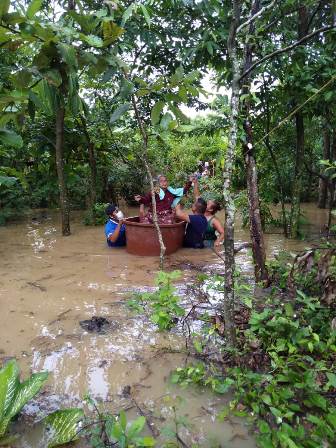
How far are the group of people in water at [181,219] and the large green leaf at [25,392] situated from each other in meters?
3.97

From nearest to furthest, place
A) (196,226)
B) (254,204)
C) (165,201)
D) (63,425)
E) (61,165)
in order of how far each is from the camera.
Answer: (63,425) → (254,204) → (196,226) → (165,201) → (61,165)

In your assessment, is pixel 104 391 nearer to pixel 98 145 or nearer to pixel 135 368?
pixel 135 368

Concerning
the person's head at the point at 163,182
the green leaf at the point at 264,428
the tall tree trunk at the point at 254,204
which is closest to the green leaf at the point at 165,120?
the green leaf at the point at 264,428

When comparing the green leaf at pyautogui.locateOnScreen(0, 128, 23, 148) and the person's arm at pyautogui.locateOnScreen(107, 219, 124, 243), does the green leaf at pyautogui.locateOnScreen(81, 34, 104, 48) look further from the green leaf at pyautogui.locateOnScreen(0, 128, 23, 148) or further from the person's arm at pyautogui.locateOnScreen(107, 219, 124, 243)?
the person's arm at pyautogui.locateOnScreen(107, 219, 124, 243)

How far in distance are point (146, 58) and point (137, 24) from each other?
0.80 metres

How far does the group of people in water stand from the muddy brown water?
22cm

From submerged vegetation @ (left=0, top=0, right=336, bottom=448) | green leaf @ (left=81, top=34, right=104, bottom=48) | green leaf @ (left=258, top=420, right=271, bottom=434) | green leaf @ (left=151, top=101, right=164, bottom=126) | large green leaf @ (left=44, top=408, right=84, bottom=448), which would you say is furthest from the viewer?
large green leaf @ (left=44, top=408, right=84, bottom=448)

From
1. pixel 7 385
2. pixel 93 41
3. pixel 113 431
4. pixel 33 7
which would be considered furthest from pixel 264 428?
pixel 33 7

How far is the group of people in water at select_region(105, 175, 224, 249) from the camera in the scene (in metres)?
6.43

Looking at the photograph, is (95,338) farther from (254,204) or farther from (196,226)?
(196,226)

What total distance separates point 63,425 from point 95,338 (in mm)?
1136

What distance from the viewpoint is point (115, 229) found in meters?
6.54

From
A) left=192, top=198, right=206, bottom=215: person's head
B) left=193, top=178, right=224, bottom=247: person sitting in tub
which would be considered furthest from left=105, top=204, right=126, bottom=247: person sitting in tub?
left=193, top=178, right=224, bottom=247: person sitting in tub

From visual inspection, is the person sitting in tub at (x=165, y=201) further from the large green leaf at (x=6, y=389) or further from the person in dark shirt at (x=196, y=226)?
the large green leaf at (x=6, y=389)
